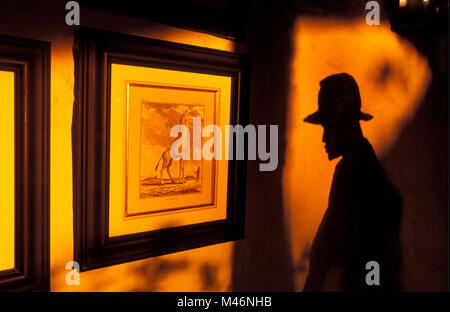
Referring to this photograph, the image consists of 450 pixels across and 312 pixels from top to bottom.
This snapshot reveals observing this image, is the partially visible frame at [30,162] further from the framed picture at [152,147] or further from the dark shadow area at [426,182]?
the dark shadow area at [426,182]

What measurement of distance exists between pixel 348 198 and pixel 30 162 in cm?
100

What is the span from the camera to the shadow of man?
1.28 m

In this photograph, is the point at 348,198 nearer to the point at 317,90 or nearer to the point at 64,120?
the point at 317,90

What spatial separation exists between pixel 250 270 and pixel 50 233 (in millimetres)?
677

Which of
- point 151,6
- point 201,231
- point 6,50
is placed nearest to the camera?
point 6,50

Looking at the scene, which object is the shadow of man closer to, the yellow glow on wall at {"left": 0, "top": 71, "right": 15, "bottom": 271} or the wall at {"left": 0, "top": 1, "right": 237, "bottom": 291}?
the wall at {"left": 0, "top": 1, "right": 237, "bottom": 291}

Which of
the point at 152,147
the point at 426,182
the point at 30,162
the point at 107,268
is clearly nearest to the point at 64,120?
the point at 30,162

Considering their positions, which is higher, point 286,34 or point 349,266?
point 286,34

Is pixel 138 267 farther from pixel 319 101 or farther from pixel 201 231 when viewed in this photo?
pixel 319 101

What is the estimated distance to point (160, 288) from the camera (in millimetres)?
1058

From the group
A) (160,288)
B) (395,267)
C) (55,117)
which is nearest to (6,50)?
(55,117)

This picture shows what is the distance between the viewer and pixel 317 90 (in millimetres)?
1278

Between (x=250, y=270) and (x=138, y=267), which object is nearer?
(x=138, y=267)

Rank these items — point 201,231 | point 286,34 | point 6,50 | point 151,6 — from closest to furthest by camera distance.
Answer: point 6,50
point 151,6
point 201,231
point 286,34
